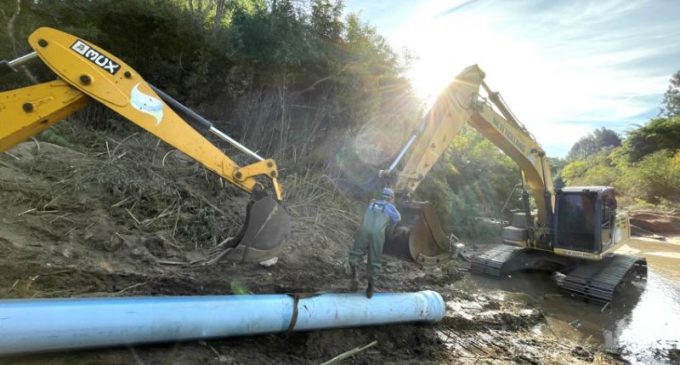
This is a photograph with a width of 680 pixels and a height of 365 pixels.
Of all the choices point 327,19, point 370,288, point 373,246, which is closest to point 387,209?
point 373,246

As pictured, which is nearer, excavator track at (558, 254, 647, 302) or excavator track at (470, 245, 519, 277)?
excavator track at (558, 254, 647, 302)

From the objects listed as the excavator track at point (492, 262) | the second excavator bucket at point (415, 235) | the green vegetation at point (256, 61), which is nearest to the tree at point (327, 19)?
the green vegetation at point (256, 61)

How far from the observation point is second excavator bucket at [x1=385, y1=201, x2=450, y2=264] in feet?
24.3

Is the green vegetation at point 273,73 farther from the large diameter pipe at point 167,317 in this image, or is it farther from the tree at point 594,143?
the tree at point 594,143

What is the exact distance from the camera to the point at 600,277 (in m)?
7.01

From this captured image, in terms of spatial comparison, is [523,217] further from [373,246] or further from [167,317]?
[167,317]

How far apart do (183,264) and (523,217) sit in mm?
6707

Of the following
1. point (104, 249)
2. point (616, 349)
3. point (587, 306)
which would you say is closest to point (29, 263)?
point (104, 249)

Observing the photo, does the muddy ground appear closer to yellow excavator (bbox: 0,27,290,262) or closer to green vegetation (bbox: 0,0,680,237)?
yellow excavator (bbox: 0,27,290,262)

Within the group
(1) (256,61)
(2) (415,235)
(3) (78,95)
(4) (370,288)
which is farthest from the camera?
(1) (256,61)

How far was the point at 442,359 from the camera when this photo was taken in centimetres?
419

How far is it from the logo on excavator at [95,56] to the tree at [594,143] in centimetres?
7272

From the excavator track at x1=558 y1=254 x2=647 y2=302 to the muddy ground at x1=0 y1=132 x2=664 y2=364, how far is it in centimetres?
104

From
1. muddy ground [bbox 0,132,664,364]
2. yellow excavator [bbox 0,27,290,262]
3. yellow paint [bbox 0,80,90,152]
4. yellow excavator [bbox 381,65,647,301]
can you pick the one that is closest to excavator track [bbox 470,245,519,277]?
yellow excavator [bbox 381,65,647,301]
